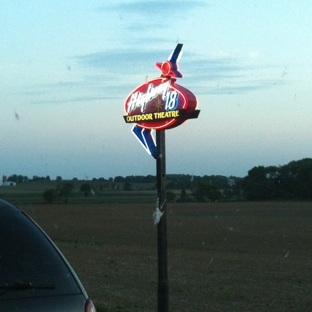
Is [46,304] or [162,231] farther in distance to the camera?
[162,231]

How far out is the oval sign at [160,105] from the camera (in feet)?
32.1

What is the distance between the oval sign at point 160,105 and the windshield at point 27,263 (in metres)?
5.57

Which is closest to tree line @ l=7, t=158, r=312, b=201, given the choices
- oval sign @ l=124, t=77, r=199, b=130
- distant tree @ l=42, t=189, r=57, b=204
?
distant tree @ l=42, t=189, r=57, b=204

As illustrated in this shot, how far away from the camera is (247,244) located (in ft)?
129

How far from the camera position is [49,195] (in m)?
84.8

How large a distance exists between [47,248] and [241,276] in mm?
15821

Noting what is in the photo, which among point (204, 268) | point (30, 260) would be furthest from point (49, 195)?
point (30, 260)

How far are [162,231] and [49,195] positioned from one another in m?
76.3

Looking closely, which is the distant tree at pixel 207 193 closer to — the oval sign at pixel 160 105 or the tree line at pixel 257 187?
the tree line at pixel 257 187

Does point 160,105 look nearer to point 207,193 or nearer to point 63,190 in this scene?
point 63,190

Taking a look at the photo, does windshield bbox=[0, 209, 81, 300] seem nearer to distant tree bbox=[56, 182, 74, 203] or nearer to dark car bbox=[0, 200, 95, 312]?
dark car bbox=[0, 200, 95, 312]

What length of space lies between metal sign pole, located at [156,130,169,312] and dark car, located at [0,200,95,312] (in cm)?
532

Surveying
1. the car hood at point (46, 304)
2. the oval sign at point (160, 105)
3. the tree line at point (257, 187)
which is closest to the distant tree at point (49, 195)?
the tree line at point (257, 187)

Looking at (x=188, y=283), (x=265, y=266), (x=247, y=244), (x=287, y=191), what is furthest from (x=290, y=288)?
(x=287, y=191)
